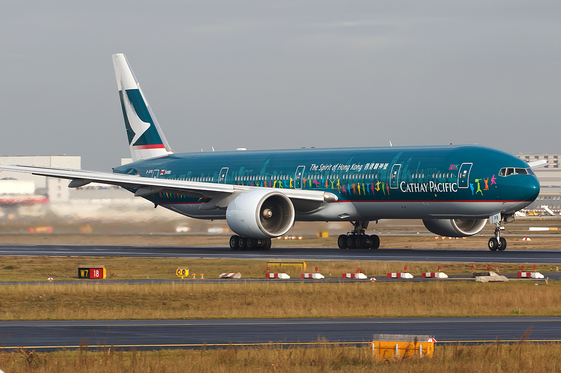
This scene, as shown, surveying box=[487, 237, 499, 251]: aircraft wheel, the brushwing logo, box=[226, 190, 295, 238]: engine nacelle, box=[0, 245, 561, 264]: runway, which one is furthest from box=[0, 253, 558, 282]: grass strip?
the brushwing logo

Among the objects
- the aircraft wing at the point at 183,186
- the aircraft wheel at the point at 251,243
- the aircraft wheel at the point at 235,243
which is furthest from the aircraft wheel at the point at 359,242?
the aircraft wheel at the point at 235,243

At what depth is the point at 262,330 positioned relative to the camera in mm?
20734

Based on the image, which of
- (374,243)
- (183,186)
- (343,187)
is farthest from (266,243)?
(374,243)

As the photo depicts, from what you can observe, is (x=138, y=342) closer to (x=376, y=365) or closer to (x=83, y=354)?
(x=83, y=354)

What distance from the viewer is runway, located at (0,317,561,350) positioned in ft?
61.0

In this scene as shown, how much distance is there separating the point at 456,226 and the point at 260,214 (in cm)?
1161

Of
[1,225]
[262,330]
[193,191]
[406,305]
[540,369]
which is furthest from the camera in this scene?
[1,225]

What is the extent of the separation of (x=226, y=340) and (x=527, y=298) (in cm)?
1110

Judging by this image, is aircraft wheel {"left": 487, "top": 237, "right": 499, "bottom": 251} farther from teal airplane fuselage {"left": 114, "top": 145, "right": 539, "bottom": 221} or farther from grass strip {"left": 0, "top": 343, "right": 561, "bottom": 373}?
grass strip {"left": 0, "top": 343, "right": 561, "bottom": 373}

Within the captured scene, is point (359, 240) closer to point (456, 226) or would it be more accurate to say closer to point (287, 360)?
point (456, 226)

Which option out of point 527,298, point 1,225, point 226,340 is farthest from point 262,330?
point 1,225

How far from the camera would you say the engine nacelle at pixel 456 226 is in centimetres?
5153

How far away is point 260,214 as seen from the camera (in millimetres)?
48812

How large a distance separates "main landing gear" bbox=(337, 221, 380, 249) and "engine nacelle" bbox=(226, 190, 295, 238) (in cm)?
537
